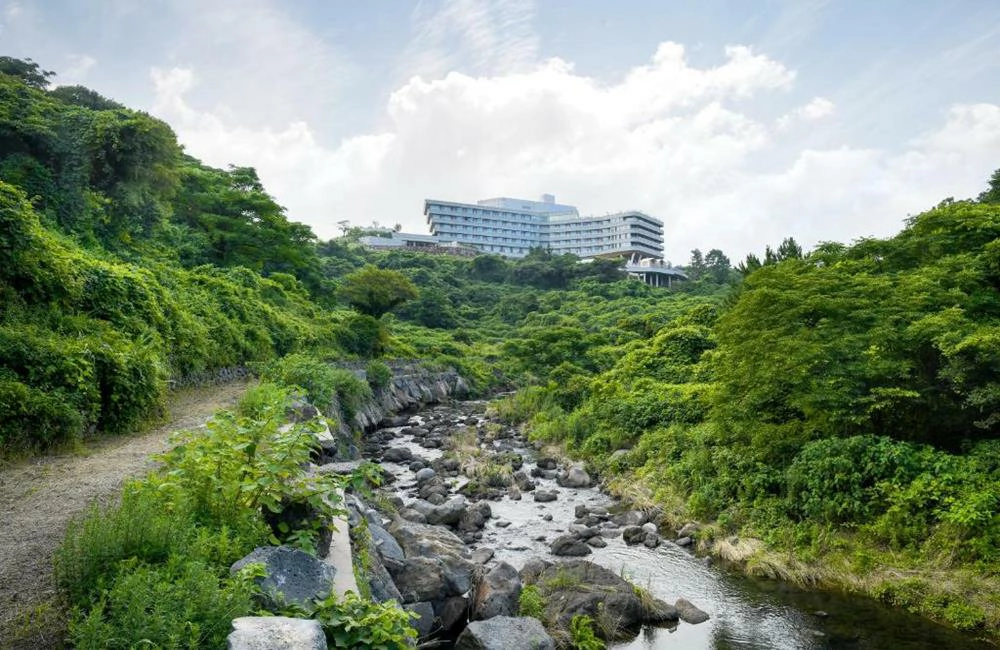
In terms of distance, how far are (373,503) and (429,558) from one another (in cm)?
457

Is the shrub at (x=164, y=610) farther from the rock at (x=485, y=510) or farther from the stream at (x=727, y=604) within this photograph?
the rock at (x=485, y=510)

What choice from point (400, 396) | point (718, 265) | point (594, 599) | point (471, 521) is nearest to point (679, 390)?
point (471, 521)

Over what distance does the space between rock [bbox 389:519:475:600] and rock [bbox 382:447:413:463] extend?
10404 millimetres

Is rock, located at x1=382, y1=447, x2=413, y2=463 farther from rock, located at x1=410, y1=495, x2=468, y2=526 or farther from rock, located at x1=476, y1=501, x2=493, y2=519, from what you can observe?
rock, located at x1=410, y1=495, x2=468, y2=526

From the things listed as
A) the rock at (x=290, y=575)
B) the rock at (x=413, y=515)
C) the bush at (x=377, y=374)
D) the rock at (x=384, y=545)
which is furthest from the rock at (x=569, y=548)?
the bush at (x=377, y=374)

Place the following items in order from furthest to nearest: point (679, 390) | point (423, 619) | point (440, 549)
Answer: point (679, 390)
point (440, 549)
point (423, 619)

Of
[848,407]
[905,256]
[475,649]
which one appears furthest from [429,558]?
[905,256]

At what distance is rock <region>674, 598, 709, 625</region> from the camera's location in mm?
10906

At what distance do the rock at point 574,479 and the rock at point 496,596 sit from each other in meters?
10.4

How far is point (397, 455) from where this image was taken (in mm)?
24094

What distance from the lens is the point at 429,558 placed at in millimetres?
10070

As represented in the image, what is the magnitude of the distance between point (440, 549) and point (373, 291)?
3736 cm

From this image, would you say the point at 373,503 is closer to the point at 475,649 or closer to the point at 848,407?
the point at 475,649

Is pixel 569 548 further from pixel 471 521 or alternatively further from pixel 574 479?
pixel 574 479
